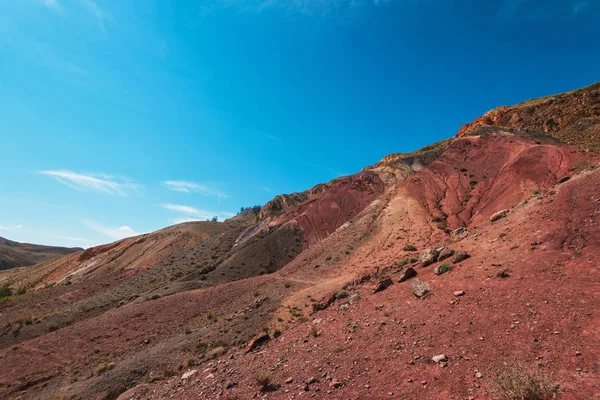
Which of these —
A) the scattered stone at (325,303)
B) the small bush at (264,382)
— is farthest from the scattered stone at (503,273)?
the small bush at (264,382)

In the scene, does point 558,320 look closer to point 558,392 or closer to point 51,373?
point 558,392

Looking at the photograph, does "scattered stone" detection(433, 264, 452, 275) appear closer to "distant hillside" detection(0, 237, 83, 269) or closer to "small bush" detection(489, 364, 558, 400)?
"small bush" detection(489, 364, 558, 400)

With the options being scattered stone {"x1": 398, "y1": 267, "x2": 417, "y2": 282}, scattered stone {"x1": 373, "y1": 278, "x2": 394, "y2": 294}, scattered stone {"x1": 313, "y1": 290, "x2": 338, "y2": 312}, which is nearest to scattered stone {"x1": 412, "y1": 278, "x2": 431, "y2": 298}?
scattered stone {"x1": 398, "y1": 267, "x2": 417, "y2": 282}

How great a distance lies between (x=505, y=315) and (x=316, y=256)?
2685cm

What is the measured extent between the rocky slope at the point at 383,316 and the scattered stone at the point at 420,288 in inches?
2.9

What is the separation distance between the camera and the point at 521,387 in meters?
6.00

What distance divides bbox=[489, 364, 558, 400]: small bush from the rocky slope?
43 millimetres

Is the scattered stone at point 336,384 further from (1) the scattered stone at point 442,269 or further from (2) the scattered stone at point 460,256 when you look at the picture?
(2) the scattered stone at point 460,256

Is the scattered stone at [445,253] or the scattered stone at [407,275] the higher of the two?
the scattered stone at [445,253]

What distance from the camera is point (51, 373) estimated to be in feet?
57.7

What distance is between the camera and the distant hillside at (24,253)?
11539 cm

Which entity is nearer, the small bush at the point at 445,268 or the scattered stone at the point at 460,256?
the small bush at the point at 445,268

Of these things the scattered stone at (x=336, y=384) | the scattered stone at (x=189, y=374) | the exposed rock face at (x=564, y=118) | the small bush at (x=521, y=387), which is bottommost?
the scattered stone at (x=189, y=374)

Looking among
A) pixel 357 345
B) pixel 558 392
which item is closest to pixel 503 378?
pixel 558 392
